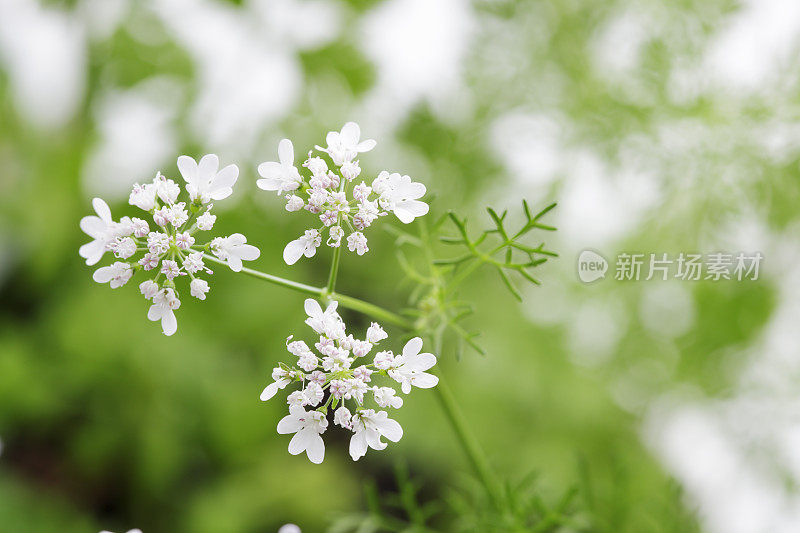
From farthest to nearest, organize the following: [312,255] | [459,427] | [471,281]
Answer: [471,281] < [459,427] < [312,255]

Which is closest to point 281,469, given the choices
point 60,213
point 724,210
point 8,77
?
point 60,213

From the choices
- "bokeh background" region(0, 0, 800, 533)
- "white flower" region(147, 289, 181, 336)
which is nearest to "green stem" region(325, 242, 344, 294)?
"white flower" region(147, 289, 181, 336)

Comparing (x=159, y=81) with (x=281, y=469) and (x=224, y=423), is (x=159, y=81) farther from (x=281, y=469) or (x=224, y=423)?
(x=281, y=469)

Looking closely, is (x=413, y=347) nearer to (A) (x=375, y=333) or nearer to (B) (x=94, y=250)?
(A) (x=375, y=333)

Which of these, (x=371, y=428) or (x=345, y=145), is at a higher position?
(x=345, y=145)

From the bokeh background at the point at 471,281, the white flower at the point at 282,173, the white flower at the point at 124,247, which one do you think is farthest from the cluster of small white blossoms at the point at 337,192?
the bokeh background at the point at 471,281

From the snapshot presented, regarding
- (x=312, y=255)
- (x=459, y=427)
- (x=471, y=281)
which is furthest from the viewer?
(x=471, y=281)

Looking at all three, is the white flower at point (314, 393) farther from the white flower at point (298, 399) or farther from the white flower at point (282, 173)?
the white flower at point (282, 173)

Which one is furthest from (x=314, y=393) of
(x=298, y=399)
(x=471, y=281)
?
(x=471, y=281)
